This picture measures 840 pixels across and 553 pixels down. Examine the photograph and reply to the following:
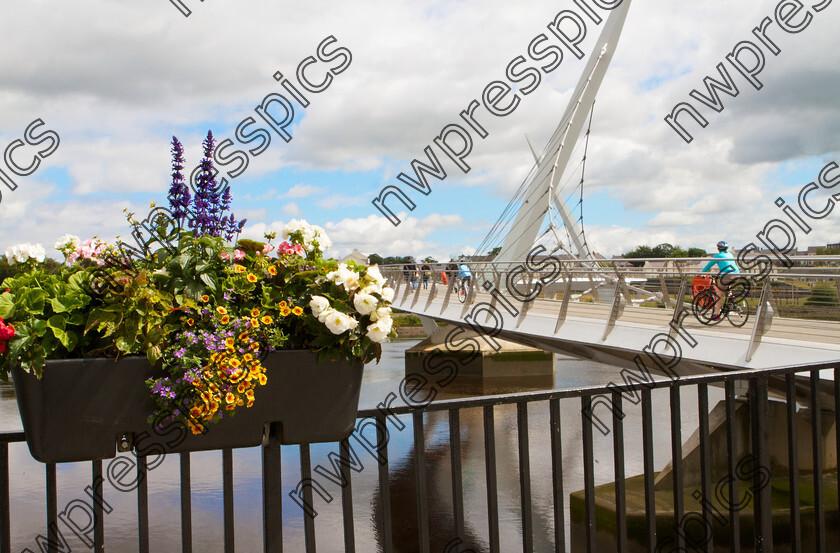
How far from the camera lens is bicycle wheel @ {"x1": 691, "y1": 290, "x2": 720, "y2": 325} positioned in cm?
1088

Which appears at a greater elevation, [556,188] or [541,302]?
[556,188]

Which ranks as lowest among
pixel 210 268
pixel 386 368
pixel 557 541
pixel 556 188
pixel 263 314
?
pixel 386 368

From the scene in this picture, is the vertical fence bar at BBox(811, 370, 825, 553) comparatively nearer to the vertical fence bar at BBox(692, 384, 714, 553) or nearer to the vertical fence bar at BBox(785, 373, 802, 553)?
the vertical fence bar at BBox(785, 373, 802, 553)

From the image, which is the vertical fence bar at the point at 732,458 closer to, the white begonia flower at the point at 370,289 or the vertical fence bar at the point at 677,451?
the vertical fence bar at the point at 677,451

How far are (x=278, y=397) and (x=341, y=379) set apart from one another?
180 mm

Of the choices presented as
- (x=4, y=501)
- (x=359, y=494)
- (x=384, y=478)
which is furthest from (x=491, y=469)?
(x=359, y=494)

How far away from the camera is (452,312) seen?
2161 centimetres

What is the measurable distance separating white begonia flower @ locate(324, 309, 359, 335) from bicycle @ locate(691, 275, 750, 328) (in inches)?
349

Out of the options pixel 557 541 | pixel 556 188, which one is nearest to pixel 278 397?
pixel 557 541

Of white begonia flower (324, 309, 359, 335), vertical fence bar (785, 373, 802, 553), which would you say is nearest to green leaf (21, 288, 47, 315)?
white begonia flower (324, 309, 359, 335)

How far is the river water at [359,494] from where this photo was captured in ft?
37.1

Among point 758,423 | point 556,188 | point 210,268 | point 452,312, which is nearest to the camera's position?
point 210,268

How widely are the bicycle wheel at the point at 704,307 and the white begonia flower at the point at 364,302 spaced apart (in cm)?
954

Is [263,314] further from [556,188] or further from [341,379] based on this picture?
[556,188]
